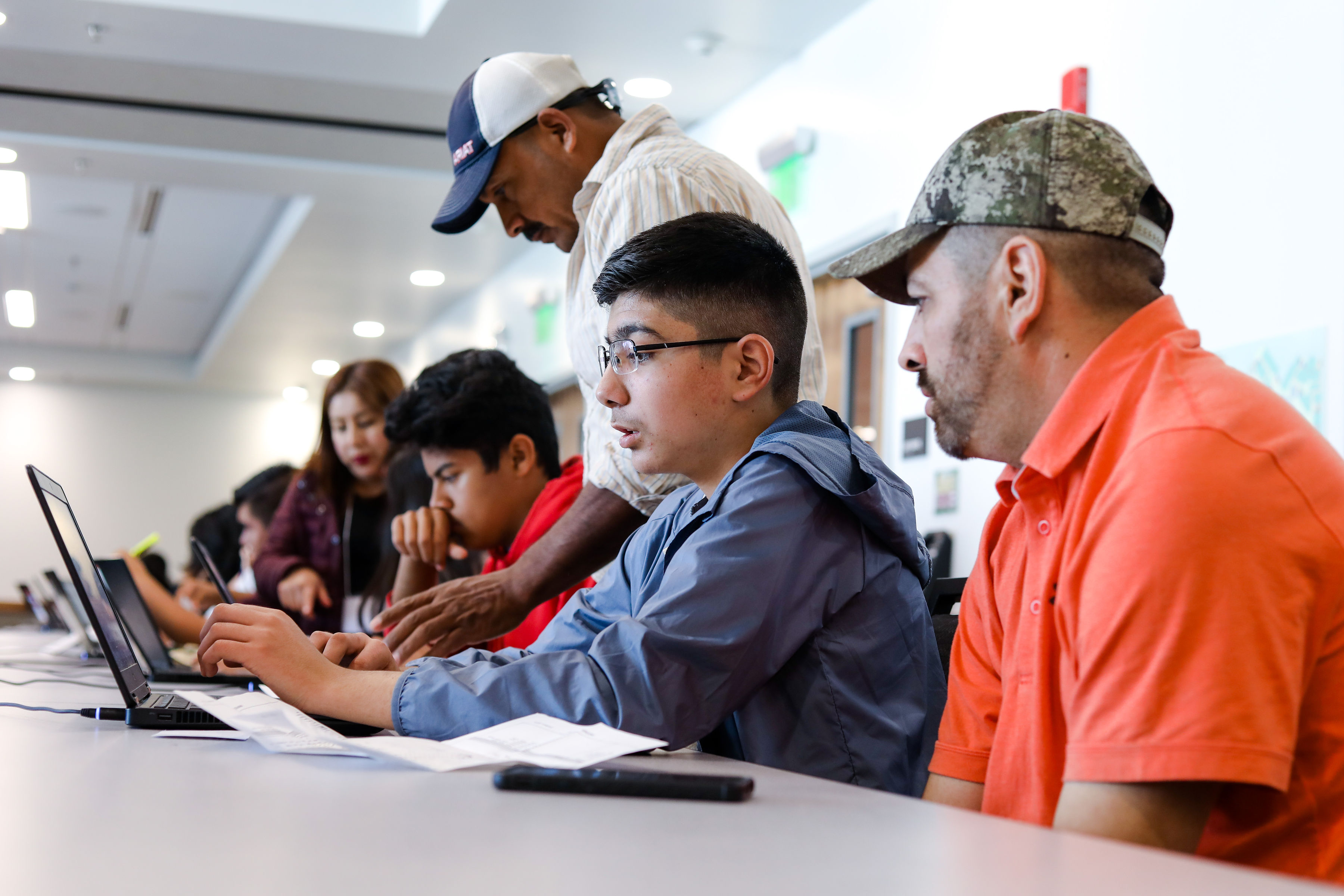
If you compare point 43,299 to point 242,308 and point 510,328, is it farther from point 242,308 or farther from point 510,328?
point 510,328

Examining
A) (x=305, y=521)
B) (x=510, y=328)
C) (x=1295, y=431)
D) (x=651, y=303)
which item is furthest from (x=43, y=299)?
(x=1295, y=431)

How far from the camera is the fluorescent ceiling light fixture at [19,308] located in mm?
8883

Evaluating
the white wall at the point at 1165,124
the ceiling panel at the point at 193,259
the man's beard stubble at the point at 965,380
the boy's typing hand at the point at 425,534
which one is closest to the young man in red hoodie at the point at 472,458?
the boy's typing hand at the point at 425,534

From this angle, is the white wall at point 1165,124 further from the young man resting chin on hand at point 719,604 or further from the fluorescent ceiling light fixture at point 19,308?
the fluorescent ceiling light fixture at point 19,308

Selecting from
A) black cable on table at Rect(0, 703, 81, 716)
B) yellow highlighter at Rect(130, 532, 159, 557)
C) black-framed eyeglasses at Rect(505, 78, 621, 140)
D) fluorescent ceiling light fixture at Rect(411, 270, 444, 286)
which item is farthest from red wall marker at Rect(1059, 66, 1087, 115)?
fluorescent ceiling light fixture at Rect(411, 270, 444, 286)

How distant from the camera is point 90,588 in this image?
171 cm

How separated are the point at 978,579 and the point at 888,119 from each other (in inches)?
→ 106

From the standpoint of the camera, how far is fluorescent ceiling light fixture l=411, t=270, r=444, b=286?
745 cm

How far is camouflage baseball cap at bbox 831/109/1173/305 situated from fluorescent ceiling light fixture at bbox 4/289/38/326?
30.2 feet

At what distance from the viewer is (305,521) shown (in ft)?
11.2

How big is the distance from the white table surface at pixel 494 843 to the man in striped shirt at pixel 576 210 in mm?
648

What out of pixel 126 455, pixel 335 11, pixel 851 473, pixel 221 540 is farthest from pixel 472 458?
pixel 126 455

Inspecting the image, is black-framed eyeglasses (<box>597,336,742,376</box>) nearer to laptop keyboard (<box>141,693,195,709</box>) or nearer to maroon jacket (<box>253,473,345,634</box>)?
laptop keyboard (<box>141,693,195,709</box>)

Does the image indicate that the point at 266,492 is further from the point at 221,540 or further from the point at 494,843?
the point at 494,843
